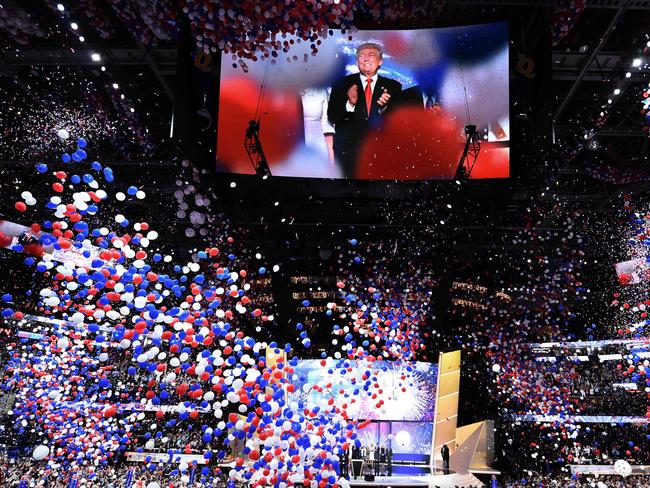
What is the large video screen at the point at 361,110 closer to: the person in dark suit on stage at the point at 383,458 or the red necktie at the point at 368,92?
the red necktie at the point at 368,92

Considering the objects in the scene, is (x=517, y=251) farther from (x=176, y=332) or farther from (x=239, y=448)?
(x=239, y=448)

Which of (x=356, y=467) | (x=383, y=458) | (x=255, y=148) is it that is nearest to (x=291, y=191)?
(x=255, y=148)

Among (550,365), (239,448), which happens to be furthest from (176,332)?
(550,365)

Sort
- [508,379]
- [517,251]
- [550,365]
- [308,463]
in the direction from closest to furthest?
[308,463], [517,251], [508,379], [550,365]

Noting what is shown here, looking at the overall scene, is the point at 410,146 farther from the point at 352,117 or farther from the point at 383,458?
the point at 383,458

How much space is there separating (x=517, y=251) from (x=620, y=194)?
219cm

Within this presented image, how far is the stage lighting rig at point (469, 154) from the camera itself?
5.41 m

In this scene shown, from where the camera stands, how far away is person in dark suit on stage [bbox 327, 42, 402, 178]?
5523 millimetres

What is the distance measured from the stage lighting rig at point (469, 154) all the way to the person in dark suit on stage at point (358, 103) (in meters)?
0.93

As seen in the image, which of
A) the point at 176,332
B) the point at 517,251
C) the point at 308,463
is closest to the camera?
the point at 176,332

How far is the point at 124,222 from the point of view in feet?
14.3

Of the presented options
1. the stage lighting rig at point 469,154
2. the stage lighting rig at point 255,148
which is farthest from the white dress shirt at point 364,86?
the stage lighting rig at point 469,154

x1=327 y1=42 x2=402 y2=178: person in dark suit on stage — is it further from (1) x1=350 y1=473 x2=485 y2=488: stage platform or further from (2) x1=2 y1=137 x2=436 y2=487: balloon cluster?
(1) x1=350 y1=473 x2=485 y2=488: stage platform

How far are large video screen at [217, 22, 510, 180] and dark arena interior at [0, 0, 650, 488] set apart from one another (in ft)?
0.07
